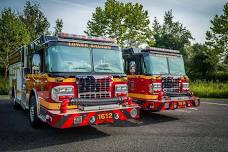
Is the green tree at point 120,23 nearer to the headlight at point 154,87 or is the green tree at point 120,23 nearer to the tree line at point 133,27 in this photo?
the tree line at point 133,27

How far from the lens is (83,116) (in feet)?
20.6

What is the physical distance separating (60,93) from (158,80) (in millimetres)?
4309

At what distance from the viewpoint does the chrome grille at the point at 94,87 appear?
674cm

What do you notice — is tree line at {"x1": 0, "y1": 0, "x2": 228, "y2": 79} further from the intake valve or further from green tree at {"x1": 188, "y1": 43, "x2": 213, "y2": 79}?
the intake valve

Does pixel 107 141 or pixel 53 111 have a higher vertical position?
pixel 53 111

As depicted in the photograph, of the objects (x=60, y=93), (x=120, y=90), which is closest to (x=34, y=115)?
(x=60, y=93)

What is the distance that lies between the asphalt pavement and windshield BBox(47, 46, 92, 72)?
187 cm

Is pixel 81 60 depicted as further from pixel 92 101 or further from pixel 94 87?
pixel 92 101

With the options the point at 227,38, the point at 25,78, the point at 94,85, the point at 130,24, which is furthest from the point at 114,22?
the point at 94,85

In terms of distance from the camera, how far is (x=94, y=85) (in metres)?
6.92

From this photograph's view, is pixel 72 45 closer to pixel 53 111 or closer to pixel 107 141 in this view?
pixel 53 111

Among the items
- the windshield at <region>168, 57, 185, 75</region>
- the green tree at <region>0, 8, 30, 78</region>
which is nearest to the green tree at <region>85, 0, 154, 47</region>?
the green tree at <region>0, 8, 30, 78</region>

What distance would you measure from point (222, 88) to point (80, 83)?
18178 millimetres

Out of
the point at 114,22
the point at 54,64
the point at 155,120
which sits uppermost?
the point at 114,22
